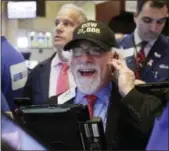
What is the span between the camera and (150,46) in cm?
201

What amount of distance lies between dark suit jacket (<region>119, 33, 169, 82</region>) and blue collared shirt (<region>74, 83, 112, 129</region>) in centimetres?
48

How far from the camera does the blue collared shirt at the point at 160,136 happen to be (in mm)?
486

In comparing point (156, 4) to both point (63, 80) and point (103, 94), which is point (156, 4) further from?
point (103, 94)

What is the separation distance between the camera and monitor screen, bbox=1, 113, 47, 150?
0.61 meters

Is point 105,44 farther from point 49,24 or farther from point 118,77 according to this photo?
point 49,24

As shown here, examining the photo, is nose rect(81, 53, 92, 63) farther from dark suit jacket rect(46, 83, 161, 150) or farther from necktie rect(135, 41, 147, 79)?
necktie rect(135, 41, 147, 79)

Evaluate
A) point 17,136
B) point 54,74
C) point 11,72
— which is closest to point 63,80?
point 54,74

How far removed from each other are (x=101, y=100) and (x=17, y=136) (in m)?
0.79

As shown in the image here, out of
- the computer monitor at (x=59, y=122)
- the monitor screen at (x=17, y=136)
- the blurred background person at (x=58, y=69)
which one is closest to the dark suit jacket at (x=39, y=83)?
the blurred background person at (x=58, y=69)

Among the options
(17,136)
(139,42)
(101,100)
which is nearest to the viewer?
(17,136)

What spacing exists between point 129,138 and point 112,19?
6.52 feet

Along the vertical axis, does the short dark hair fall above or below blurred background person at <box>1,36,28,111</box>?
above

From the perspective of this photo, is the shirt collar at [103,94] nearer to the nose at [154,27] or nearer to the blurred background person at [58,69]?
the blurred background person at [58,69]

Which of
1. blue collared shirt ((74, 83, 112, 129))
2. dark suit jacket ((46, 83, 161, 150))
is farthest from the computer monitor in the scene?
blue collared shirt ((74, 83, 112, 129))
